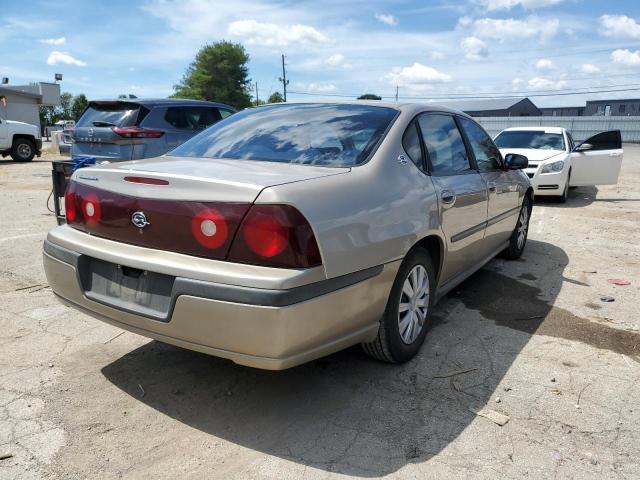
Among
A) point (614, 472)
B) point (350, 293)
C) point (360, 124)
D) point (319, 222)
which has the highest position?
point (360, 124)

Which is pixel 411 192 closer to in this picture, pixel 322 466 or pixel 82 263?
pixel 322 466

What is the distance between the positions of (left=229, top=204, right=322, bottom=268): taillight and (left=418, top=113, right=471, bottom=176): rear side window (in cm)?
147

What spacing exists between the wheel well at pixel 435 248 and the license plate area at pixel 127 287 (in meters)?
1.59

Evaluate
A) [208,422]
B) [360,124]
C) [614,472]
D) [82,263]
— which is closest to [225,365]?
[208,422]

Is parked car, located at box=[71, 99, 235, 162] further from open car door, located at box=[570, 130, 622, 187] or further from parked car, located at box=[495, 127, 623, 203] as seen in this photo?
open car door, located at box=[570, 130, 622, 187]

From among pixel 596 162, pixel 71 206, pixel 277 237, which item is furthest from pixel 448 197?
pixel 596 162

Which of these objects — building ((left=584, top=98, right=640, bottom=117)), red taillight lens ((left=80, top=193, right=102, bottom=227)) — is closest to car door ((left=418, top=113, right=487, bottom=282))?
red taillight lens ((left=80, top=193, right=102, bottom=227))

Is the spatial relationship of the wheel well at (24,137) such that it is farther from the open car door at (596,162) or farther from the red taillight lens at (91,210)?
the red taillight lens at (91,210)

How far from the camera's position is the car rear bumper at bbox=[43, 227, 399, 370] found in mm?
2271

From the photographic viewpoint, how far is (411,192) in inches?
122

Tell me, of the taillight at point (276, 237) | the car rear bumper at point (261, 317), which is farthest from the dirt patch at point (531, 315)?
the taillight at point (276, 237)

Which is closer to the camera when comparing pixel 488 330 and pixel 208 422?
pixel 208 422

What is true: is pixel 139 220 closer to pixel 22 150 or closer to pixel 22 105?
pixel 22 150

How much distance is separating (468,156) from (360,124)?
4.18 feet
